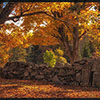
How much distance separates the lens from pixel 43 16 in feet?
32.1

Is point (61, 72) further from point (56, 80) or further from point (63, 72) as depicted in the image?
point (56, 80)

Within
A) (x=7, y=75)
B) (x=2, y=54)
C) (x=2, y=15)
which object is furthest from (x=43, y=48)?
(x=2, y=15)

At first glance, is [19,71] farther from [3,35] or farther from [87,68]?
[87,68]

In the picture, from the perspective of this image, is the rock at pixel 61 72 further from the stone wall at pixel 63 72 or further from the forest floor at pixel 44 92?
the forest floor at pixel 44 92

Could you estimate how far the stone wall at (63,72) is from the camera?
856 centimetres

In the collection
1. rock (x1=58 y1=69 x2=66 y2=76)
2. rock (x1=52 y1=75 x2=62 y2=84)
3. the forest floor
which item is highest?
rock (x1=58 y1=69 x2=66 y2=76)

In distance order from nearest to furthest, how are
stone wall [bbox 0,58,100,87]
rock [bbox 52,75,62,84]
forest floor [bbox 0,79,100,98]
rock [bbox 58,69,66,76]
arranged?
forest floor [bbox 0,79,100,98] → stone wall [bbox 0,58,100,87] → rock [bbox 52,75,62,84] → rock [bbox 58,69,66,76]

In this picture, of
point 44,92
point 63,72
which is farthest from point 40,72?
point 44,92

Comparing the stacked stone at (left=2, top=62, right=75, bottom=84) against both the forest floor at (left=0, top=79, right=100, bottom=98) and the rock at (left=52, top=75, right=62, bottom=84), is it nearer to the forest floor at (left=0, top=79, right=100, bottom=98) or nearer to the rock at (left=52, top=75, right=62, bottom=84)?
the rock at (left=52, top=75, right=62, bottom=84)

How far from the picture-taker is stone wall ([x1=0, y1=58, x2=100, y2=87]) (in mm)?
8557

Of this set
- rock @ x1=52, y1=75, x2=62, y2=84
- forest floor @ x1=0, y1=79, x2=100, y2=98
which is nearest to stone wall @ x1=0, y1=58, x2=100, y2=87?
rock @ x1=52, y1=75, x2=62, y2=84

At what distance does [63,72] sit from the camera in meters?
9.96

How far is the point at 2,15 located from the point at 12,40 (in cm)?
338

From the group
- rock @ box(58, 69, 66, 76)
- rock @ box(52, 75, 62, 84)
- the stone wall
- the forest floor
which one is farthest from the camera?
rock @ box(58, 69, 66, 76)
